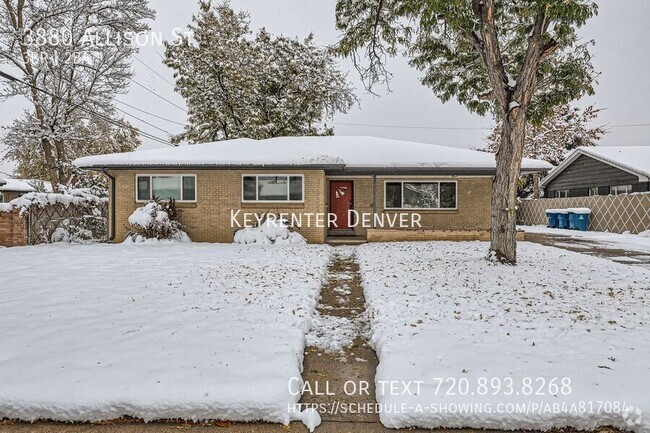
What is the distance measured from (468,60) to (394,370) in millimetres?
9159

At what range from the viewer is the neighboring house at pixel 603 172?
1922cm

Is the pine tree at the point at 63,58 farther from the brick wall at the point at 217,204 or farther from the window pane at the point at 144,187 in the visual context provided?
A: the brick wall at the point at 217,204

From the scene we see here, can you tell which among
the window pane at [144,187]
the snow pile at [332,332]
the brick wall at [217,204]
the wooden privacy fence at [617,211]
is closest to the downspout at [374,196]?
the brick wall at [217,204]

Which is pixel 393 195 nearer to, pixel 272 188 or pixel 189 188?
pixel 272 188

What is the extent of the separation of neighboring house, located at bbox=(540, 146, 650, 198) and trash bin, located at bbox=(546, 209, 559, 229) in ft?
9.75

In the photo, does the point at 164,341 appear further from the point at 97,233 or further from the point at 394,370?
the point at 97,233

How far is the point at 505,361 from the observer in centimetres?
365

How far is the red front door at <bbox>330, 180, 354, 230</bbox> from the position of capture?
15094 millimetres

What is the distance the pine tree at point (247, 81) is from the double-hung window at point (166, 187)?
1097 centimetres

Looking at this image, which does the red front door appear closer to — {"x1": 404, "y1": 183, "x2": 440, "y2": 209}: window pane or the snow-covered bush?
{"x1": 404, "y1": 183, "x2": 440, "y2": 209}: window pane

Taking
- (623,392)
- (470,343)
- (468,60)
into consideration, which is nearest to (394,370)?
(470,343)

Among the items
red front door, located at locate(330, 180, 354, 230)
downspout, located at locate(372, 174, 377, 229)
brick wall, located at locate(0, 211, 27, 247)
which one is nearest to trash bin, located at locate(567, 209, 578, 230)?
downspout, located at locate(372, 174, 377, 229)

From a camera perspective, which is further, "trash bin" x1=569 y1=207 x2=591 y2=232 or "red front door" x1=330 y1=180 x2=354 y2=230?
"trash bin" x1=569 y1=207 x2=591 y2=232

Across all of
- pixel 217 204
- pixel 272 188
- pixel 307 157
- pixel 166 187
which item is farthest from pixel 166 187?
pixel 307 157
